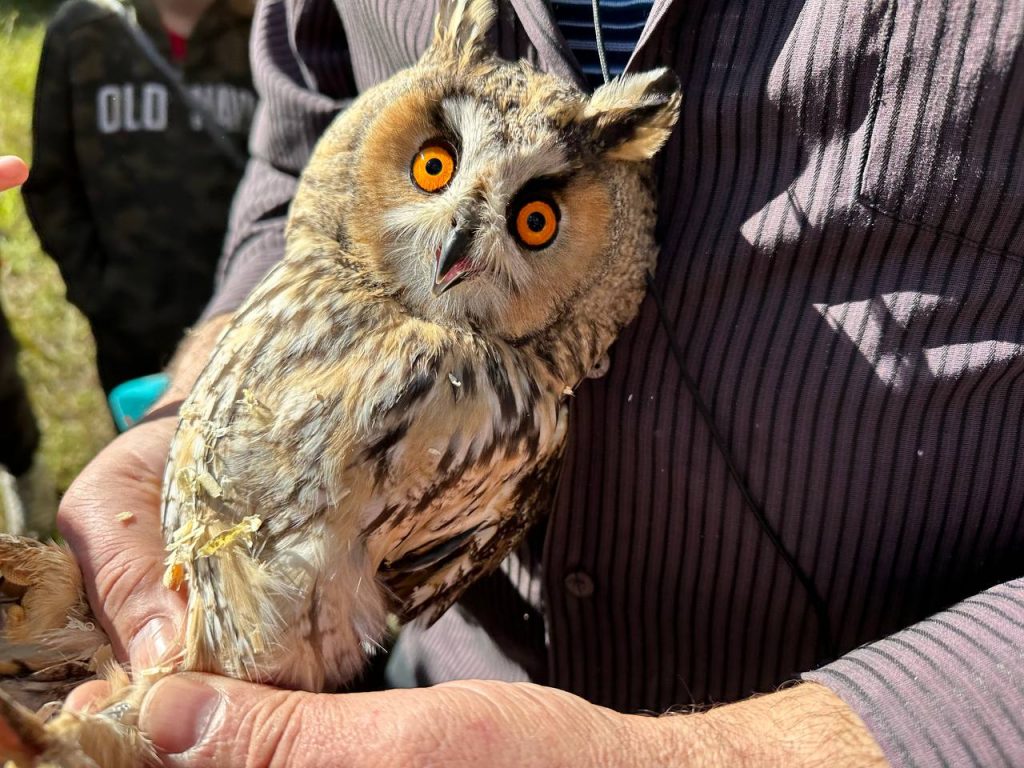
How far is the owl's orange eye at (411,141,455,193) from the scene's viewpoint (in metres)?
1.22

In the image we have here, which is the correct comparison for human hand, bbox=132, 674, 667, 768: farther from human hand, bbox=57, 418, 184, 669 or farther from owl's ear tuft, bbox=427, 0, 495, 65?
owl's ear tuft, bbox=427, 0, 495, 65

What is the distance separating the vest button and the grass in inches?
119

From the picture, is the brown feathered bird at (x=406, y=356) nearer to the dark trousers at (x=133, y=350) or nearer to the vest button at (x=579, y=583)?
the vest button at (x=579, y=583)

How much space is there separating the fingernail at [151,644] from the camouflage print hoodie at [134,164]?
2.07m

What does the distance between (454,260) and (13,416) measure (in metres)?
2.93

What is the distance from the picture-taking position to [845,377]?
114 cm

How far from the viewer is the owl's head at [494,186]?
45.3 inches

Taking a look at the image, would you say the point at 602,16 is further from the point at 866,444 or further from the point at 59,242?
the point at 59,242

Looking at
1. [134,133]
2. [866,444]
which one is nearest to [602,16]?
[866,444]

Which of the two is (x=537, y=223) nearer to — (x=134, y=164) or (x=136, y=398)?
(x=136, y=398)

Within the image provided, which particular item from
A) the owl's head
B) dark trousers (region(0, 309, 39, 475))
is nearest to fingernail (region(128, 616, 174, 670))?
the owl's head

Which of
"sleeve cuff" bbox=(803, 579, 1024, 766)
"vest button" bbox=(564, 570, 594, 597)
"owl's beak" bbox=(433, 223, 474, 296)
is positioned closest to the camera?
"sleeve cuff" bbox=(803, 579, 1024, 766)

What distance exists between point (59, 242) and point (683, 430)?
273 cm

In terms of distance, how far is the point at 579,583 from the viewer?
4.56 ft
